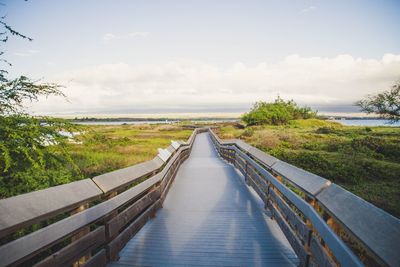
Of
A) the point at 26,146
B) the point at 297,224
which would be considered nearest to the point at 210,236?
the point at 297,224

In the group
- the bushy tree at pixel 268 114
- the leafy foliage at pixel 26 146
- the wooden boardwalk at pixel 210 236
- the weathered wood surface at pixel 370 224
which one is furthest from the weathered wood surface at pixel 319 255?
the bushy tree at pixel 268 114

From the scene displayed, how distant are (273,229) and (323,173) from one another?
842 centimetres

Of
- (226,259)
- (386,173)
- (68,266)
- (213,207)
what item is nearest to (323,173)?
(386,173)

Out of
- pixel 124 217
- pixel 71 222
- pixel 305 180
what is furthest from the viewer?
pixel 124 217

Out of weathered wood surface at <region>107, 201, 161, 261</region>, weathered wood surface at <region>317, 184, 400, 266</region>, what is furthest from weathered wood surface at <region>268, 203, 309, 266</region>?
weathered wood surface at <region>107, 201, 161, 261</region>

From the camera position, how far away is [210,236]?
441cm

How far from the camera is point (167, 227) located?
4.83 metres

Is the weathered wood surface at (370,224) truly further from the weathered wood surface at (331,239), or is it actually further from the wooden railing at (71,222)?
the wooden railing at (71,222)

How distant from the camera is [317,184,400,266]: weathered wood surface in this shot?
1567mm

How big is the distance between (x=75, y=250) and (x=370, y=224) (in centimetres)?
250

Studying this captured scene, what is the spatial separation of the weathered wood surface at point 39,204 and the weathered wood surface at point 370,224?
2.36 meters

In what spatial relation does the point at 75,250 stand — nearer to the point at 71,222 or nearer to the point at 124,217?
the point at 71,222

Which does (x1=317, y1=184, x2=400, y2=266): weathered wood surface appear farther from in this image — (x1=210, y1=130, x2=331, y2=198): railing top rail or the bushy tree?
the bushy tree

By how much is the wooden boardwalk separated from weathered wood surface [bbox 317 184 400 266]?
157cm
